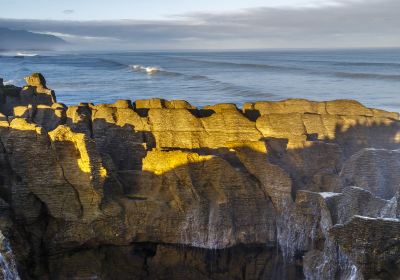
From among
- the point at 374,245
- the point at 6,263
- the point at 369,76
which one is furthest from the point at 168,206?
the point at 369,76

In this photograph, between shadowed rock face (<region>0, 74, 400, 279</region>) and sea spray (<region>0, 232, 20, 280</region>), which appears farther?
shadowed rock face (<region>0, 74, 400, 279</region>)

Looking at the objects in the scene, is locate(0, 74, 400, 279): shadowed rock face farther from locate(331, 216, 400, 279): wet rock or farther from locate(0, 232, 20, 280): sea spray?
locate(331, 216, 400, 279): wet rock

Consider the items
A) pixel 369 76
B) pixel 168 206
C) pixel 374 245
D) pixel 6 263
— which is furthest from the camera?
pixel 369 76

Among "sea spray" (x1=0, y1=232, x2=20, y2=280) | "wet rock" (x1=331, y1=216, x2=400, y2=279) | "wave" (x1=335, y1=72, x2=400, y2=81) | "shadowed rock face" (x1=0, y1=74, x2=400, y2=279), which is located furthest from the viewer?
"wave" (x1=335, y1=72, x2=400, y2=81)

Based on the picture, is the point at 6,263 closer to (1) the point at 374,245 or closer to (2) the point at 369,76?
(1) the point at 374,245

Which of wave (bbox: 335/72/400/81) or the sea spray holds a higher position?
wave (bbox: 335/72/400/81)

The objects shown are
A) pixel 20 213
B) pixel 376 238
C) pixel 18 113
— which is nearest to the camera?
pixel 376 238

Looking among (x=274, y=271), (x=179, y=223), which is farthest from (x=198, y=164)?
(x=274, y=271)

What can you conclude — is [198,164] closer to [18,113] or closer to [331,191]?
[331,191]

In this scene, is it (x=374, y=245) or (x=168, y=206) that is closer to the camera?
(x=374, y=245)

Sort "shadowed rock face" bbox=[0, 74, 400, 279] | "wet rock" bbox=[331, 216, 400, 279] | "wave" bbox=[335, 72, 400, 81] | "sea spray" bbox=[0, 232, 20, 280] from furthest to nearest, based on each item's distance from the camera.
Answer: "wave" bbox=[335, 72, 400, 81] < "shadowed rock face" bbox=[0, 74, 400, 279] < "sea spray" bbox=[0, 232, 20, 280] < "wet rock" bbox=[331, 216, 400, 279]

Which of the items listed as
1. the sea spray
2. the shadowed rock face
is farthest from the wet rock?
the sea spray
